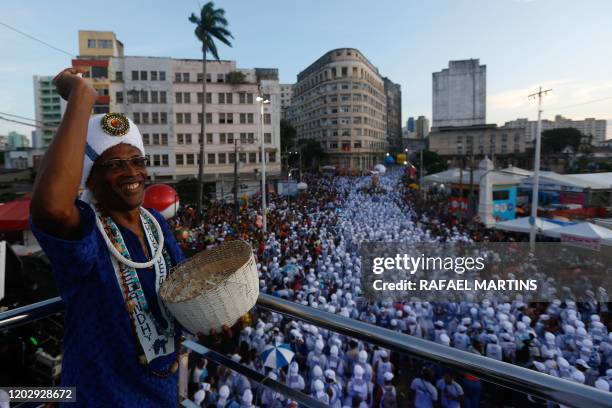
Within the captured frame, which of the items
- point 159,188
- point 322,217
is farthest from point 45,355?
point 322,217

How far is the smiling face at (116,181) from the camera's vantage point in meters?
1.37

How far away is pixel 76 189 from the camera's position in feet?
3.42

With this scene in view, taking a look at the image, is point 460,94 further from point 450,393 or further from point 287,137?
point 450,393

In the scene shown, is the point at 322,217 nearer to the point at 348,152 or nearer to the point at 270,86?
the point at 270,86

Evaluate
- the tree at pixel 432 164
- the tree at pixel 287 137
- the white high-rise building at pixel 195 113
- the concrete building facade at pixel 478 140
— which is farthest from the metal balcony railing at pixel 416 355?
the concrete building facade at pixel 478 140

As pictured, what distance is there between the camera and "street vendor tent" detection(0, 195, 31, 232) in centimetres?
997

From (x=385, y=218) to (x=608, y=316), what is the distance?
12.3 m

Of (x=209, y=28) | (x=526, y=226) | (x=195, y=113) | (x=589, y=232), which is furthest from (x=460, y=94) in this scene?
(x=589, y=232)

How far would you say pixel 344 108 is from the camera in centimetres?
7388

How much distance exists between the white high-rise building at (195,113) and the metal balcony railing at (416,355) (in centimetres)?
3703

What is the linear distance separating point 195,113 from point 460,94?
60745 millimetres

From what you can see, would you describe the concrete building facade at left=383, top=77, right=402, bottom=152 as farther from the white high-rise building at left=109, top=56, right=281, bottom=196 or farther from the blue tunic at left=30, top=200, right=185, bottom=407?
the blue tunic at left=30, top=200, right=185, bottom=407

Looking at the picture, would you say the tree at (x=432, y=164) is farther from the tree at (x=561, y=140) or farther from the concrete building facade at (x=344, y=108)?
the tree at (x=561, y=140)

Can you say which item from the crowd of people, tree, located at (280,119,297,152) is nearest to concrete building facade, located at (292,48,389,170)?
tree, located at (280,119,297,152)
